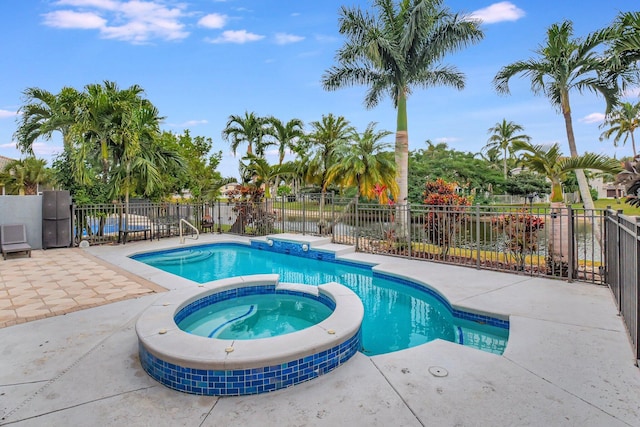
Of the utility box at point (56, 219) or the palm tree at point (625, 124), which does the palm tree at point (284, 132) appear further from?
the palm tree at point (625, 124)

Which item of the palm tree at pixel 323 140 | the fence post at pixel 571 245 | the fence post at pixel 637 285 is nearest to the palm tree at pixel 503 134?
the palm tree at pixel 323 140

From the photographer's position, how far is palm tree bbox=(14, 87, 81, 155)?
11.1 m

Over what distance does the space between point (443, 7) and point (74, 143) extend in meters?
13.3

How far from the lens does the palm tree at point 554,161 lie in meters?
7.26

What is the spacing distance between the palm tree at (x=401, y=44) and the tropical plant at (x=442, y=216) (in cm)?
260

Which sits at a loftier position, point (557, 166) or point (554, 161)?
point (554, 161)

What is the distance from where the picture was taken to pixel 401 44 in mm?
12453

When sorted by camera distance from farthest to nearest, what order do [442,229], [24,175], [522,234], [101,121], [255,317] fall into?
[24,175], [101,121], [442,229], [522,234], [255,317]

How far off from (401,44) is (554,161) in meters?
7.22

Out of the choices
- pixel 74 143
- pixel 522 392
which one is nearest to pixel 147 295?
pixel 522 392

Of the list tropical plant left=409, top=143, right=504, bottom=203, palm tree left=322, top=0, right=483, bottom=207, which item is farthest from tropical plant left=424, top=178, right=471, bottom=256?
tropical plant left=409, top=143, right=504, bottom=203

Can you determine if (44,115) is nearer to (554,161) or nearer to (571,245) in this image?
(554,161)

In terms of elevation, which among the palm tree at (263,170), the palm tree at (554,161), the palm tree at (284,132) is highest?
the palm tree at (284,132)

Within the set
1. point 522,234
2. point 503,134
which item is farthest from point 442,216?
point 503,134
